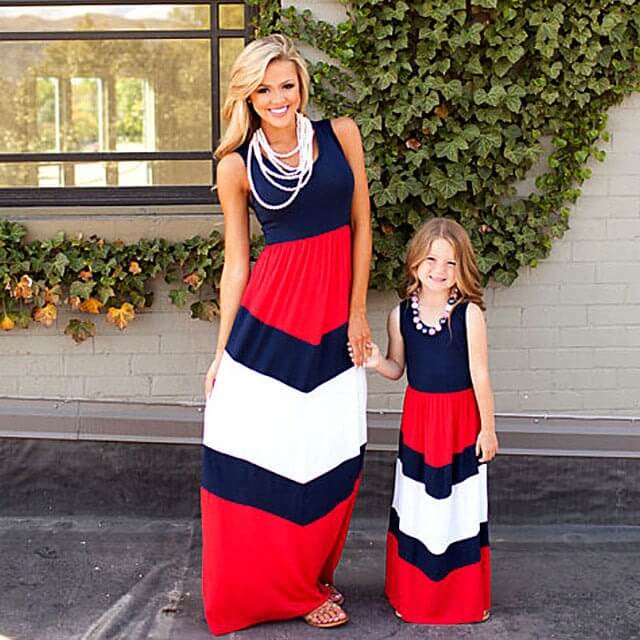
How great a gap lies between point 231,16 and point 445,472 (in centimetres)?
227

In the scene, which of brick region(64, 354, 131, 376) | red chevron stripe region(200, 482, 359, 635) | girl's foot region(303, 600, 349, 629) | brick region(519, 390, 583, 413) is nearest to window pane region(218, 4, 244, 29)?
brick region(64, 354, 131, 376)

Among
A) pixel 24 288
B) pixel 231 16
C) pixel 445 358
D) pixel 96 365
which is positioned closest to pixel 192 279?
pixel 96 365

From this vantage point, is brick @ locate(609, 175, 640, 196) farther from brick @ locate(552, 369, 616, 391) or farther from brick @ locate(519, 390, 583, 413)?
brick @ locate(519, 390, 583, 413)

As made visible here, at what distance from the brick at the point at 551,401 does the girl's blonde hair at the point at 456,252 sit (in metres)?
1.19

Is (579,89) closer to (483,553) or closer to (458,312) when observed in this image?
(458,312)

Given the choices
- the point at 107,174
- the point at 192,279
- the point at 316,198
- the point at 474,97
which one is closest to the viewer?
the point at 316,198

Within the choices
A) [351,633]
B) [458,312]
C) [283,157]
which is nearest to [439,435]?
[458,312]

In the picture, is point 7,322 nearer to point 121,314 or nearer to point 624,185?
point 121,314

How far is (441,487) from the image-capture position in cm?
397

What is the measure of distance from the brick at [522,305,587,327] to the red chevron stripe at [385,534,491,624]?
130cm

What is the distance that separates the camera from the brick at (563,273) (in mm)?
5004

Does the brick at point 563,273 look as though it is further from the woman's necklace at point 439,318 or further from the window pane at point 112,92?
the window pane at point 112,92

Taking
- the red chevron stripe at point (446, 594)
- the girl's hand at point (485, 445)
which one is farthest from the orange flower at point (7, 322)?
the girl's hand at point (485, 445)

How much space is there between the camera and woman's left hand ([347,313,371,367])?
394cm
